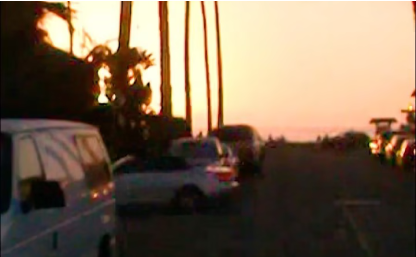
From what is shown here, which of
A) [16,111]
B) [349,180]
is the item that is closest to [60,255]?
[16,111]

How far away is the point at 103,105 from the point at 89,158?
25.2m

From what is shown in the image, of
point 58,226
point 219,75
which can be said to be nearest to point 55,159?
point 58,226

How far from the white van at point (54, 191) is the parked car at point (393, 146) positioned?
4248cm

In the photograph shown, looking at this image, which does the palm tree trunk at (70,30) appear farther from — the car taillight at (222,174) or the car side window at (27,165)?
the car side window at (27,165)

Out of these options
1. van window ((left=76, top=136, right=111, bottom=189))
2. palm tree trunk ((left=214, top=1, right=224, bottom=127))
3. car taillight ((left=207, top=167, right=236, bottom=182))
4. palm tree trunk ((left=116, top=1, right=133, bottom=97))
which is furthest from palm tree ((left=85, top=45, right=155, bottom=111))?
palm tree trunk ((left=214, top=1, right=224, bottom=127))

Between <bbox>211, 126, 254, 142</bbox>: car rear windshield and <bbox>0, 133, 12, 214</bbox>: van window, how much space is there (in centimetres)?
3601

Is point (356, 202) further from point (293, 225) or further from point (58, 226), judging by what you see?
point (58, 226)

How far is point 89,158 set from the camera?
480 inches

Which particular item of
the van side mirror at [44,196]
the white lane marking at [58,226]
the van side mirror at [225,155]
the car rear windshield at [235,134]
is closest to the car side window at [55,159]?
the white lane marking at [58,226]

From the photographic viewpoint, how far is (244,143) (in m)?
44.8

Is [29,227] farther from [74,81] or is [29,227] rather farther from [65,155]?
[74,81]

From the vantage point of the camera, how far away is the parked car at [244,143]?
44.0 m

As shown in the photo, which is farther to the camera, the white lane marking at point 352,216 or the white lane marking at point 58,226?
the white lane marking at point 352,216

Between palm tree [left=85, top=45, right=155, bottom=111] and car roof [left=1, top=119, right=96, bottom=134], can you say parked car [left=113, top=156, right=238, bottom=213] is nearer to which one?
palm tree [left=85, top=45, right=155, bottom=111]
